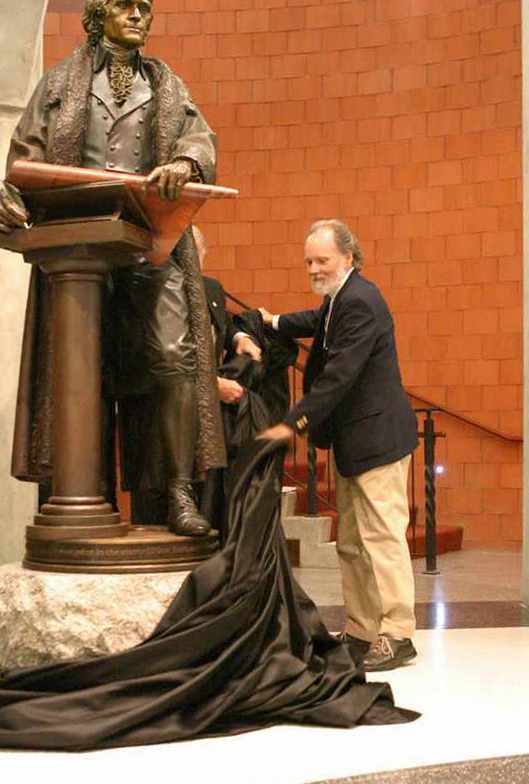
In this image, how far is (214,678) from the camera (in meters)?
2.66

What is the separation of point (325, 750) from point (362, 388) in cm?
131

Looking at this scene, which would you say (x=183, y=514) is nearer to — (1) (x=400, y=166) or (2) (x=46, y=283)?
(2) (x=46, y=283)

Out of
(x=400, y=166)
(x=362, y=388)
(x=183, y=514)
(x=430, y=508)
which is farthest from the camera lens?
(x=400, y=166)

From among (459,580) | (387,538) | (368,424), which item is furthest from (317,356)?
(459,580)

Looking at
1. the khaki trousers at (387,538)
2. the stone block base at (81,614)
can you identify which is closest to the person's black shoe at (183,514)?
the stone block base at (81,614)

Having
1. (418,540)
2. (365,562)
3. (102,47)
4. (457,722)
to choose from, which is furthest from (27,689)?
(418,540)

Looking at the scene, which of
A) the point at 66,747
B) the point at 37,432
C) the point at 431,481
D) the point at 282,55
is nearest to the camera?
the point at 66,747

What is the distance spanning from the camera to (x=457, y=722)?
2.71m

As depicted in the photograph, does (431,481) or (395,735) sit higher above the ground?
(431,481)

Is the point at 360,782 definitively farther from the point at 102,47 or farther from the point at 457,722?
the point at 102,47

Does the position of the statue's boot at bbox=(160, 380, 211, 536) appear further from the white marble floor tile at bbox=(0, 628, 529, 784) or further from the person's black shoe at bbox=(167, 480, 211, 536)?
the white marble floor tile at bbox=(0, 628, 529, 784)

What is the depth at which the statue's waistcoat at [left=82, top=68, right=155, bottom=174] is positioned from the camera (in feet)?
10.0

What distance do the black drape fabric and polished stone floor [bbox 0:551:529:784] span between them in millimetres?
47

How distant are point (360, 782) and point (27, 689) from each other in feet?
2.63
